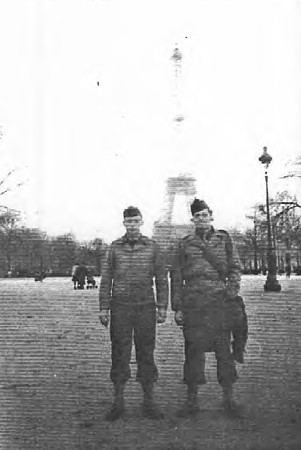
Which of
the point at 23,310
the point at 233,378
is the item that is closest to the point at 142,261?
the point at 233,378

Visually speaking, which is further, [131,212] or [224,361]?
[224,361]

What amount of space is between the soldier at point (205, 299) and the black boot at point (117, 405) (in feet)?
1.03

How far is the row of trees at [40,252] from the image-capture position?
135 inches

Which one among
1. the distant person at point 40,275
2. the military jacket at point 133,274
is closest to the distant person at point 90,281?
the military jacket at point 133,274

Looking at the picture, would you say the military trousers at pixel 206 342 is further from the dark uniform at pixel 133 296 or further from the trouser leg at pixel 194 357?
the dark uniform at pixel 133 296

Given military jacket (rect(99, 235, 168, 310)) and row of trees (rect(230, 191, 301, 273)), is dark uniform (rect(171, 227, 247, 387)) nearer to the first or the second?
military jacket (rect(99, 235, 168, 310))

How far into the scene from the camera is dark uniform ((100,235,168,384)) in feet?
10.0

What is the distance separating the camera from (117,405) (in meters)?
3.04

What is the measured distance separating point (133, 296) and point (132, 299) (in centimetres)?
2

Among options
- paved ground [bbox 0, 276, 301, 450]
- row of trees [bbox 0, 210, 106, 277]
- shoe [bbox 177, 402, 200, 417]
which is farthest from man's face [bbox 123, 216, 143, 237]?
shoe [bbox 177, 402, 200, 417]

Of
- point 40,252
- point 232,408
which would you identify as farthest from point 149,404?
point 40,252

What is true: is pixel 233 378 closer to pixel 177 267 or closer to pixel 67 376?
pixel 177 267

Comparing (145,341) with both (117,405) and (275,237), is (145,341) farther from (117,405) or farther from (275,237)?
(275,237)

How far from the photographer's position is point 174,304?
309cm
